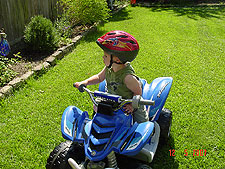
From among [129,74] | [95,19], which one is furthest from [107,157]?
[95,19]

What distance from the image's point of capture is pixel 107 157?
2.27 m

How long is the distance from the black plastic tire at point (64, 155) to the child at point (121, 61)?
2.23 ft

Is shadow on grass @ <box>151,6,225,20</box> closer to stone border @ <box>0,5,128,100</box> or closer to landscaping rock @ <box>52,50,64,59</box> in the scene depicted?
stone border @ <box>0,5,128,100</box>

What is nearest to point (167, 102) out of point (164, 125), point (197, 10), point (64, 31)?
point (164, 125)

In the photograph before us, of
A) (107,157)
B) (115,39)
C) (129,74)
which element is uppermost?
(115,39)

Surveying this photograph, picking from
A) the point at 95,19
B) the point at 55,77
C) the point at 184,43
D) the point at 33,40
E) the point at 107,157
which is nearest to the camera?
the point at 107,157

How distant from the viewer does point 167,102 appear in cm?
409

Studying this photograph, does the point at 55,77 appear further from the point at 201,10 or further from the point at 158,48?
the point at 201,10

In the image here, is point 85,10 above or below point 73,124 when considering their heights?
below

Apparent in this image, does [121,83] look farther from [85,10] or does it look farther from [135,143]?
[85,10]

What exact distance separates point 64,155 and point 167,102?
2.19 meters

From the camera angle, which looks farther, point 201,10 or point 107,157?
point 201,10

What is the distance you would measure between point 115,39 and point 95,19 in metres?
5.47
